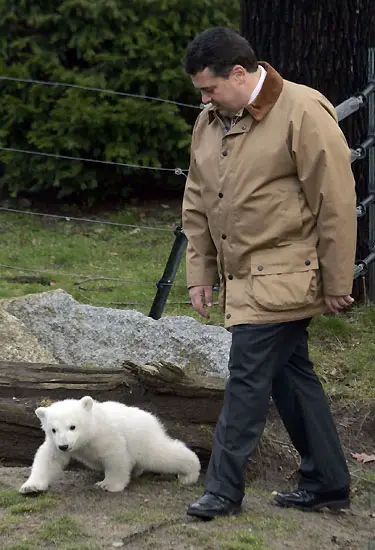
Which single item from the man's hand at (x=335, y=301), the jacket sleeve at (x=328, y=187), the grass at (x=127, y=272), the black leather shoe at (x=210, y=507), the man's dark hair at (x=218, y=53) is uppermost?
the man's dark hair at (x=218, y=53)

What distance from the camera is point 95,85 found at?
35.1 feet

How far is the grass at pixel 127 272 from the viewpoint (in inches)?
258

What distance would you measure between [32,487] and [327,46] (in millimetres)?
3930

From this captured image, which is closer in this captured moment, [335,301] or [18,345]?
[335,301]

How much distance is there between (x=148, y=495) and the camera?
471 cm

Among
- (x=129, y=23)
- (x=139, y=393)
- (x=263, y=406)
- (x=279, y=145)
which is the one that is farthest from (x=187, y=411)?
(x=129, y=23)

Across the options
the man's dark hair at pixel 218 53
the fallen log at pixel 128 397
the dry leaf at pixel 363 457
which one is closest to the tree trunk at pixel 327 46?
the dry leaf at pixel 363 457

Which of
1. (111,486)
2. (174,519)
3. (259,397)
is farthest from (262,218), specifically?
(111,486)

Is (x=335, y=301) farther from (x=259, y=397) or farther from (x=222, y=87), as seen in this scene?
(x=222, y=87)

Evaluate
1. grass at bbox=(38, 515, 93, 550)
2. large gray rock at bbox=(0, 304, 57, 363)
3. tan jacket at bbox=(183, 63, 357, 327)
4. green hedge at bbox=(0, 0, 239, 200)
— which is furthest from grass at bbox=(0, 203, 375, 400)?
grass at bbox=(38, 515, 93, 550)

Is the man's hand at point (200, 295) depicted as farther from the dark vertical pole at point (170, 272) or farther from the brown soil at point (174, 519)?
the dark vertical pole at point (170, 272)

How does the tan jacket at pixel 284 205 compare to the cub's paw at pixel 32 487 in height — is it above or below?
above

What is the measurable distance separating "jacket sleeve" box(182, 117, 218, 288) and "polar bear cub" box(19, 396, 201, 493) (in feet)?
2.37

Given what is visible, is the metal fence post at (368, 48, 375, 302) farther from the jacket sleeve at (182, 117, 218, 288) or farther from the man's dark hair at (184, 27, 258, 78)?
the man's dark hair at (184, 27, 258, 78)
